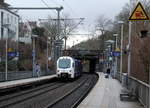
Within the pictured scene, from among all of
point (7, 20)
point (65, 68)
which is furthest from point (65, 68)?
point (7, 20)

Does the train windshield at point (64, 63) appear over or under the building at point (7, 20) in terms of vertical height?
under

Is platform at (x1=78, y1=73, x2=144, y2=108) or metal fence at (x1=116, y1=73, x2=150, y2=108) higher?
metal fence at (x1=116, y1=73, x2=150, y2=108)

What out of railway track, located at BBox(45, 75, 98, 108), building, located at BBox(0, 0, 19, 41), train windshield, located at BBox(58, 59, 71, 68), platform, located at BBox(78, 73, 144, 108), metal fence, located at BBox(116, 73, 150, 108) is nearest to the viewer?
metal fence, located at BBox(116, 73, 150, 108)

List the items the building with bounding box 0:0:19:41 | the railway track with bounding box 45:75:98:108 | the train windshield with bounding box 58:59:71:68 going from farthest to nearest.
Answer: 1. the building with bounding box 0:0:19:41
2. the train windshield with bounding box 58:59:71:68
3. the railway track with bounding box 45:75:98:108

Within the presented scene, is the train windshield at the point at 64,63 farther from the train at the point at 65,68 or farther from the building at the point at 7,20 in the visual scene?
the building at the point at 7,20

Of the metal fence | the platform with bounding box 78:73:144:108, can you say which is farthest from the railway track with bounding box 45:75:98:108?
the metal fence

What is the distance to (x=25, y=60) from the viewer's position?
52.8m

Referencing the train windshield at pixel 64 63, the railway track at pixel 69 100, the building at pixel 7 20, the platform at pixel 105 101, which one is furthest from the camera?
the building at pixel 7 20

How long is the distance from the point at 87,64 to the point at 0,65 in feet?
254

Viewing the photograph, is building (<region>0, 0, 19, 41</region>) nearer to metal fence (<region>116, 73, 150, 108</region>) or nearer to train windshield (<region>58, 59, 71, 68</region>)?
train windshield (<region>58, 59, 71, 68</region>)

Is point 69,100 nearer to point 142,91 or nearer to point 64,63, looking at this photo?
point 142,91

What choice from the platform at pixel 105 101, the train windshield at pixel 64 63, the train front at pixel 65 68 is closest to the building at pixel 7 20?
the train windshield at pixel 64 63

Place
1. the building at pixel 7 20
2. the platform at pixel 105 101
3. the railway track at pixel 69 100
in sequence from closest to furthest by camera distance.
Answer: the platform at pixel 105 101, the railway track at pixel 69 100, the building at pixel 7 20

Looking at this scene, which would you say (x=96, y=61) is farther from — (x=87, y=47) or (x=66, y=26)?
(x=66, y=26)
